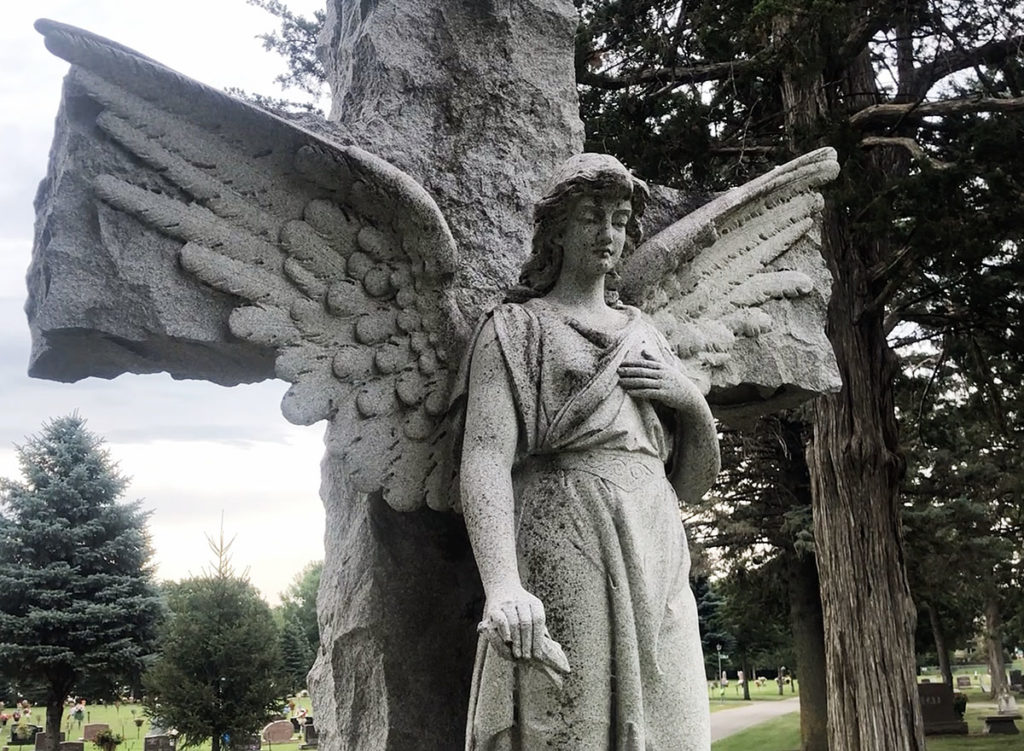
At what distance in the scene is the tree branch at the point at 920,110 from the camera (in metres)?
7.95

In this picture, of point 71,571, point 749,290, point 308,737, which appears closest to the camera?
point 749,290

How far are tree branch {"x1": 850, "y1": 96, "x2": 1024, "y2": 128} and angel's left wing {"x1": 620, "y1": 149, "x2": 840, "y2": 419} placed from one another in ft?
15.2

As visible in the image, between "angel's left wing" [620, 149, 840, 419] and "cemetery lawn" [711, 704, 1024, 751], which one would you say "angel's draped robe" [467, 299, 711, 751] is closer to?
"angel's left wing" [620, 149, 840, 419]

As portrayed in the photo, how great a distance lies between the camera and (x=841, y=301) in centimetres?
911

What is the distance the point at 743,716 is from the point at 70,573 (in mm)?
17009

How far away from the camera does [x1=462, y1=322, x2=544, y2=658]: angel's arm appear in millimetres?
2447

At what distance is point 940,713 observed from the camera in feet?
60.8

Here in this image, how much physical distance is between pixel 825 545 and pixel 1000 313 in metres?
2.70

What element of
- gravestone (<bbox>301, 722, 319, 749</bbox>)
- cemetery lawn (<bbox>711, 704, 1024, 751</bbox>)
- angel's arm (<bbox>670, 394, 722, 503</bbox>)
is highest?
angel's arm (<bbox>670, 394, 722, 503</bbox>)

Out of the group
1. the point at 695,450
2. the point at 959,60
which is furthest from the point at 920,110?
the point at 695,450

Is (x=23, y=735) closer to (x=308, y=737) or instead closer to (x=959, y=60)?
(x=308, y=737)

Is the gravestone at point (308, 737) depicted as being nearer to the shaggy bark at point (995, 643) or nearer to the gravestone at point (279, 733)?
the gravestone at point (279, 733)

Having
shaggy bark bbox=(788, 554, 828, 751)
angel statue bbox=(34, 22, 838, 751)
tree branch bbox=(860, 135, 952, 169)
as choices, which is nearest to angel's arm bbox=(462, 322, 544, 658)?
angel statue bbox=(34, 22, 838, 751)

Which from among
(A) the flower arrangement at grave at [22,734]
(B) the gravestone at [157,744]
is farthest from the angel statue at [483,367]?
(A) the flower arrangement at grave at [22,734]
